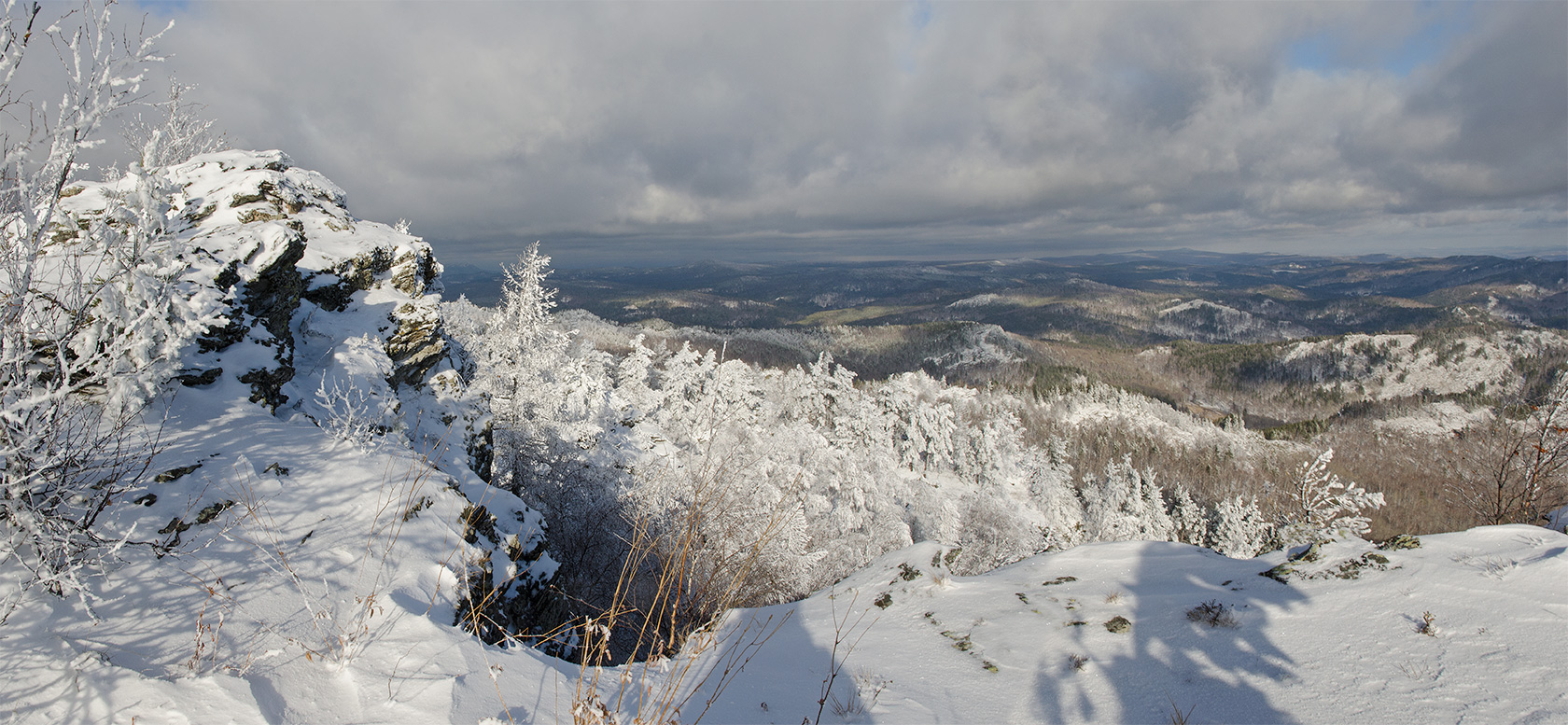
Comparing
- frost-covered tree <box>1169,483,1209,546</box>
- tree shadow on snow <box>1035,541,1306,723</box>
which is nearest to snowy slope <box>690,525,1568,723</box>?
tree shadow on snow <box>1035,541,1306,723</box>

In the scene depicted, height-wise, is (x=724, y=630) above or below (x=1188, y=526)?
above

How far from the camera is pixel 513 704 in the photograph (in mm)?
3832

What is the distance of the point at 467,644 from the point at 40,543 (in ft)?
9.40

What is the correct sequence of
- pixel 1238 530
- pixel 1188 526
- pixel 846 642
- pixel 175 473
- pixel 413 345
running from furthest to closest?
pixel 1188 526 < pixel 1238 530 < pixel 413 345 < pixel 175 473 < pixel 846 642

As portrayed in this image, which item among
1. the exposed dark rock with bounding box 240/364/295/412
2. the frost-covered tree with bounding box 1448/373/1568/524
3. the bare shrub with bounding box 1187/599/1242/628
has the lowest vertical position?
the frost-covered tree with bounding box 1448/373/1568/524

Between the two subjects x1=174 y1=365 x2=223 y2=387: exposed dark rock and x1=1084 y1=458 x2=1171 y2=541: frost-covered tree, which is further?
x1=1084 y1=458 x2=1171 y2=541: frost-covered tree

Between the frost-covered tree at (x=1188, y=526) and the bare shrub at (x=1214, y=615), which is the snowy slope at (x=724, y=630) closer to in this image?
the bare shrub at (x=1214, y=615)

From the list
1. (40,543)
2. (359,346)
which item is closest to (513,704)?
(40,543)

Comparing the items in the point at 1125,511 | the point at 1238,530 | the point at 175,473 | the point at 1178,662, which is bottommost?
the point at 1125,511

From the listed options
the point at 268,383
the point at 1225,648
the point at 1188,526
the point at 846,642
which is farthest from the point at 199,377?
the point at 1188,526

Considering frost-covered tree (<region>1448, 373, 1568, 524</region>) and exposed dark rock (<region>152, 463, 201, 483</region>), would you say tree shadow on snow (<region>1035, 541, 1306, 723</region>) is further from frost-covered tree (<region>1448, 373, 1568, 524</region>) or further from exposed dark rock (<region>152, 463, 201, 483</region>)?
frost-covered tree (<region>1448, 373, 1568, 524</region>)

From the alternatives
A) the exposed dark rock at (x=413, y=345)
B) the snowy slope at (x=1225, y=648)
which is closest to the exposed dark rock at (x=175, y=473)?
the snowy slope at (x=1225, y=648)

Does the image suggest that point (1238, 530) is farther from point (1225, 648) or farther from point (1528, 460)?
point (1225, 648)

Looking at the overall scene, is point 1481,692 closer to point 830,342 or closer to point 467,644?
point 467,644
